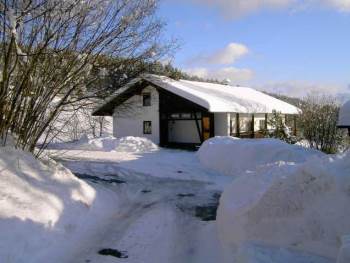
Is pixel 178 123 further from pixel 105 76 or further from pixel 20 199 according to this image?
pixel 20 199

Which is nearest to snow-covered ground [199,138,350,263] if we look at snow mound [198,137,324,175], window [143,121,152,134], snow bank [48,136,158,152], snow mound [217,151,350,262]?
snow mound [217,151,350,262]

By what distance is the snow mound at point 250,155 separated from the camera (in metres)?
14.6

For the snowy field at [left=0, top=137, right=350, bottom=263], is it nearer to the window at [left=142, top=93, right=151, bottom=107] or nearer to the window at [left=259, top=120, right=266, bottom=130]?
the window at [left=142, top=93, right=151, bottom=107]

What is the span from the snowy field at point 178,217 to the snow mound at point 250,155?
10.8 ft

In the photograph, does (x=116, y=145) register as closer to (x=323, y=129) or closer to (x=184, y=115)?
(x=184, y=115)

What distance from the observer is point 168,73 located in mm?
15234

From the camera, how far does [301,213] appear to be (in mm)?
4895

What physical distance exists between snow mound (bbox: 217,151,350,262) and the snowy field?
13mm

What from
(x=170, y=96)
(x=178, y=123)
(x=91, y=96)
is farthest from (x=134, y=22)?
(x=178, y=123)

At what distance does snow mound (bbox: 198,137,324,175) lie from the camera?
575 inches

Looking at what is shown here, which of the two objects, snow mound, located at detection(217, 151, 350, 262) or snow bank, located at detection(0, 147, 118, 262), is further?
snow bank, located at detection(0, 147, 118, 262)

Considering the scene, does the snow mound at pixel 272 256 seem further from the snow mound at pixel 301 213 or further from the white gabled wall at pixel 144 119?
the white gabled wall at pixel 144 119

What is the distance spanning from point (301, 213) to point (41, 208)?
435 cm

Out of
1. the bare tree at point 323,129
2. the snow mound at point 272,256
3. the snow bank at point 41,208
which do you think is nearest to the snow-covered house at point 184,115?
the bare tree at point 323,129
